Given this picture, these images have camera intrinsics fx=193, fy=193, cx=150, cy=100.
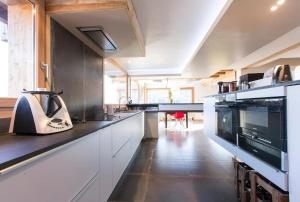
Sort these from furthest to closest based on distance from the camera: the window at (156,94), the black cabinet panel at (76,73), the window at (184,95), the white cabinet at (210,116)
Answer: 1. the window at (156,94)
2. the window at (184,95)
3. the white cabinet at (210,116)
4. the black cabinet panel at (76,73)

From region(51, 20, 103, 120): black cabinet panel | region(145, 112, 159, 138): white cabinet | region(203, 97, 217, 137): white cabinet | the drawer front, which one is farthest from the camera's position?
region(145, 112, 159, 138): white cabinet

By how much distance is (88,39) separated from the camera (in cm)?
242

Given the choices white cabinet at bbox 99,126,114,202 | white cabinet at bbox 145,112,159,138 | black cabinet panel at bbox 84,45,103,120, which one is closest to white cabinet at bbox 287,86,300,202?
white cabinet at bbox 99,126,114,202

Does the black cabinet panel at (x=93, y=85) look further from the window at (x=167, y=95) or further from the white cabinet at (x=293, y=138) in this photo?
the window at (x=167, y=95)

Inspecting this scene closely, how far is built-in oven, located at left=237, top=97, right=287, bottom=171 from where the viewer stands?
3.94 feet

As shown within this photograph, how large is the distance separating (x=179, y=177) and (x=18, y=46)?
8.24 ft

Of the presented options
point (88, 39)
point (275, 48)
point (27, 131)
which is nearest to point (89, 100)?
point (88, 39)

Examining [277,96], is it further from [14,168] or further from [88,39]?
[88,39]

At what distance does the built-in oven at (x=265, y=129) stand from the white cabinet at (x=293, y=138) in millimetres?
53

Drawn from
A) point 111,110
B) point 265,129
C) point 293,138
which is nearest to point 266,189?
point 265,129

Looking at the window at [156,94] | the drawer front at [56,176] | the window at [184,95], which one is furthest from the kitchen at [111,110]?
the window at [156,94]

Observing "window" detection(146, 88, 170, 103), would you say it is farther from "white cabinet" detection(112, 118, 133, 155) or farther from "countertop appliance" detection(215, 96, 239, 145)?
"white cabinet" detection(112, 118, 133, 155)

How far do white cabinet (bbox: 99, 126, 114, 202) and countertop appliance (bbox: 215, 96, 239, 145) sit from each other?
130 cm

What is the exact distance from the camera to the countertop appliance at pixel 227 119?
204 centimetres
